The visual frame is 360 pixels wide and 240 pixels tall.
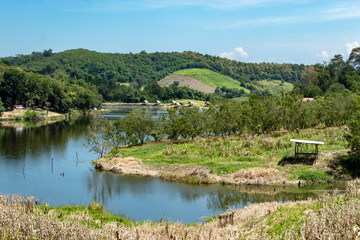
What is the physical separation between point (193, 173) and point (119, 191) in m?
7.67

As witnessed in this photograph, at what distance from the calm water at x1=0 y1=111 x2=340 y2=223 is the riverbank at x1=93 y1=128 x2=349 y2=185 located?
63.2 inches

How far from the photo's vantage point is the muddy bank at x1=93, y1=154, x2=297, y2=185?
3572cm

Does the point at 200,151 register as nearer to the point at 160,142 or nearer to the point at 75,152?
the point at 160,142

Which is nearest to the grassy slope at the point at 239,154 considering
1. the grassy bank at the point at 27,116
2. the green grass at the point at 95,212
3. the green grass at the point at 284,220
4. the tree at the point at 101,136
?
the tree at the point at 101,136

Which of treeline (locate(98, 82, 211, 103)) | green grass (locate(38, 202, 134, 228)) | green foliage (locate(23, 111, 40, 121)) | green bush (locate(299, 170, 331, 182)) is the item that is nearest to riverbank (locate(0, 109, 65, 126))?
green foliage (locate(23, 111, 40, 121))

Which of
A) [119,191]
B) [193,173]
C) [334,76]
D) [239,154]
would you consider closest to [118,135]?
[193,173]

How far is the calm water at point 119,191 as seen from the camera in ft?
96.6

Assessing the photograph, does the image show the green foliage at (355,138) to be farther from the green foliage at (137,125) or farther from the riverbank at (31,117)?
the riverbank at (31,117)

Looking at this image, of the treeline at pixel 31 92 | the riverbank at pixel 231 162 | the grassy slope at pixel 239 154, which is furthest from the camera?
the treeline at pixel 31 92

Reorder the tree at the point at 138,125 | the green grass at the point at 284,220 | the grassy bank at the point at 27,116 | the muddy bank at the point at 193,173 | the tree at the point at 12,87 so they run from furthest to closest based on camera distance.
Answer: the tree at the point at 12,87 → the grassy bank at the point at 27,116 → the tree at the point at 138,125 → the muddy bank at the point at 193,173 → the green grass at the point at 284,220

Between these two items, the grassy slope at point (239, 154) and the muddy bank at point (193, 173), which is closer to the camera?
the muddy bank at point (193, 173)

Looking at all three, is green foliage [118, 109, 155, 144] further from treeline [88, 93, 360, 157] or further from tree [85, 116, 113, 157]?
tree [85, 116, 113, 157]

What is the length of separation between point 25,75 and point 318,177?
95.6 meters

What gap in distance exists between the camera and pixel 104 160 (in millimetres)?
44969
